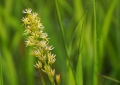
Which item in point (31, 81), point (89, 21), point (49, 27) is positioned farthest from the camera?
point (89, 21)

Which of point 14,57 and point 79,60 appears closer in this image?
point 79,60

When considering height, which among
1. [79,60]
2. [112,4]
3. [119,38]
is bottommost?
[79,60]

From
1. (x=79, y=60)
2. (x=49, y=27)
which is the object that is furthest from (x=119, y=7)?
(x=79, y=60)

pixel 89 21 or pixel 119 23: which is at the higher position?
pixel 89 21

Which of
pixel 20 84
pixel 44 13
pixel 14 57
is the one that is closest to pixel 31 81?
pixel 20 84

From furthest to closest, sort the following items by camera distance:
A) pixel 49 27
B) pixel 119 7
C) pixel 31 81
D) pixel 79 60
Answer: pixel 49 27 → pixel 119 7 → pixel 31 81 → pixel 79 60

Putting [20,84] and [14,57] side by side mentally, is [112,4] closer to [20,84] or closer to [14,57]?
[20,84]

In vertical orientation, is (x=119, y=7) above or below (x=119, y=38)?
above

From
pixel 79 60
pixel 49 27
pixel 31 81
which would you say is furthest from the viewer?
pixel 49 27

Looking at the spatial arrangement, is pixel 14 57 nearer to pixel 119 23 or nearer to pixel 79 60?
pixel 119 23
